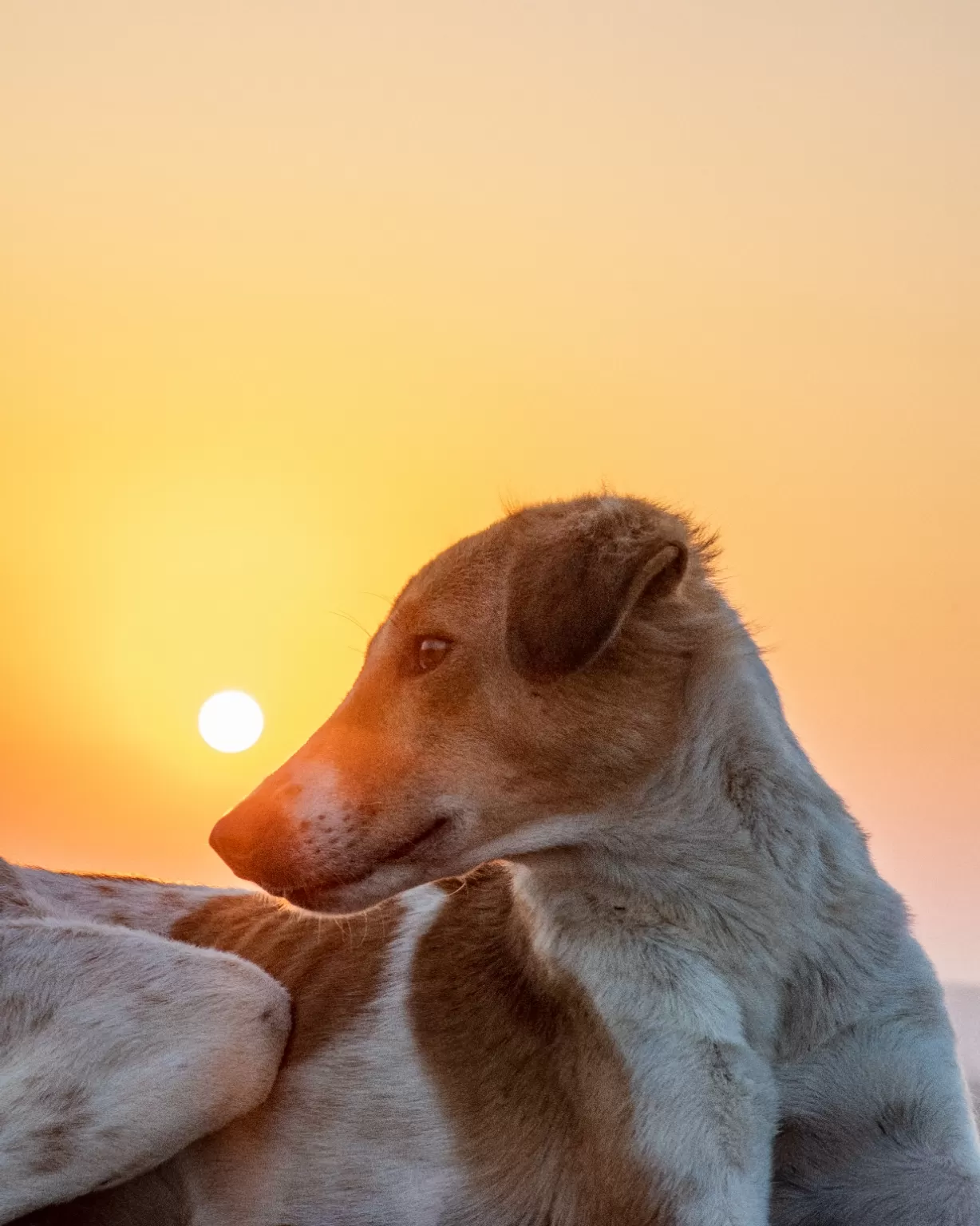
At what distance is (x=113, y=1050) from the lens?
3.63m

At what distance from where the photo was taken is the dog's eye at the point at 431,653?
12.3ft

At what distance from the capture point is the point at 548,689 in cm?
351

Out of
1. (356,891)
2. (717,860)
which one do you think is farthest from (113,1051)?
(717,860)

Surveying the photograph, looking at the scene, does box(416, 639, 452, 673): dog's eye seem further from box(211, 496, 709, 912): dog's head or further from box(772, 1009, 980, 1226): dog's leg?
box(772, 1009, 980, 1226): dog's leg

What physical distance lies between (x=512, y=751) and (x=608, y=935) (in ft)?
1.87

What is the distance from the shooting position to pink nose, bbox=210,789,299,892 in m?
3.46

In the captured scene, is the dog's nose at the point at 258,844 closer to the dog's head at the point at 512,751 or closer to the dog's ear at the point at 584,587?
the dog's head at the point at 512,751

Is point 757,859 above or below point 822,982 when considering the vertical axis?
above

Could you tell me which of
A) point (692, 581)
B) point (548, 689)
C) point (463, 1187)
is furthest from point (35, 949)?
point (692, 581)

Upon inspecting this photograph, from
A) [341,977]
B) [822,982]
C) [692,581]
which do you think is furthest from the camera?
[341,977]

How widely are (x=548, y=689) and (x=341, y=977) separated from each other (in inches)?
51.6

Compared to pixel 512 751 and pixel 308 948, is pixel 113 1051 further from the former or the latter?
pixel 512 751

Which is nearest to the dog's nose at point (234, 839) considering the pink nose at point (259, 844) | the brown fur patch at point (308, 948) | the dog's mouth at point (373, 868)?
the pink nose at point (259, 844)

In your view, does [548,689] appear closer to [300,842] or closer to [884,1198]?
[300,842]
